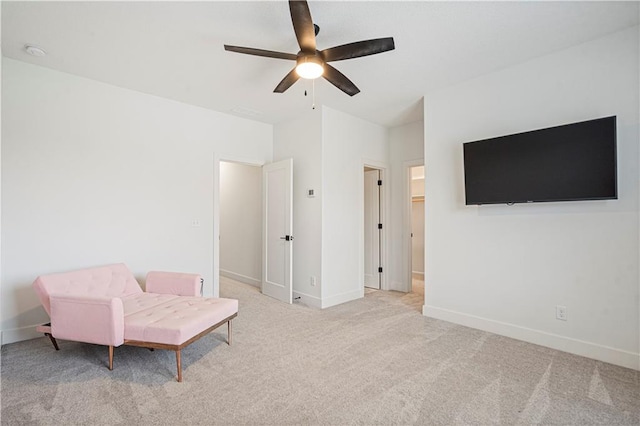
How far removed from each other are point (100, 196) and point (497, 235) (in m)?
4.38

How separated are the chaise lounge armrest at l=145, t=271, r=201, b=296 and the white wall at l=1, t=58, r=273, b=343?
1.70ft

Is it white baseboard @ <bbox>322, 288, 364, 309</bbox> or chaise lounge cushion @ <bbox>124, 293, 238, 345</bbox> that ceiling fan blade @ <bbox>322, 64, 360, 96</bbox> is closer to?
chaise lounge cushion @ <bbox>124, 293, 238, 345</bbox>

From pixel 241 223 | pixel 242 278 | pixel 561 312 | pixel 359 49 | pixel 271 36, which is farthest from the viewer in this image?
pixel 241 223

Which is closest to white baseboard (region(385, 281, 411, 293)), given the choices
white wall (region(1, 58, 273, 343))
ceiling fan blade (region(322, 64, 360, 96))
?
white wall (region(1, 58, 273, 343))

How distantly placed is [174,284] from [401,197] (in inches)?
143

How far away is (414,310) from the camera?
404 centimetres

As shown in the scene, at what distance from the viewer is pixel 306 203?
14.6 feet

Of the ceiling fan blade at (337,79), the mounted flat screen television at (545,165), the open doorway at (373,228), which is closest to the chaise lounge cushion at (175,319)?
the ceiling fan blade at (337,79)

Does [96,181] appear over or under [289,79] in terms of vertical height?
under

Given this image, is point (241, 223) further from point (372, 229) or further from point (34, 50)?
point (34, 50)

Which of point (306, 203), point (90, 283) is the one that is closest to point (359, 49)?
point (306, 203)

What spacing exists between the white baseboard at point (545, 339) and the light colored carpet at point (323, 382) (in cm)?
9

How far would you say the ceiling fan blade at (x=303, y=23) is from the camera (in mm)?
1840

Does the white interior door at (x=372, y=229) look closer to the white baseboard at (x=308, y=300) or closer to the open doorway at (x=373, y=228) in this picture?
the open doorway at (x=373, y=228)
